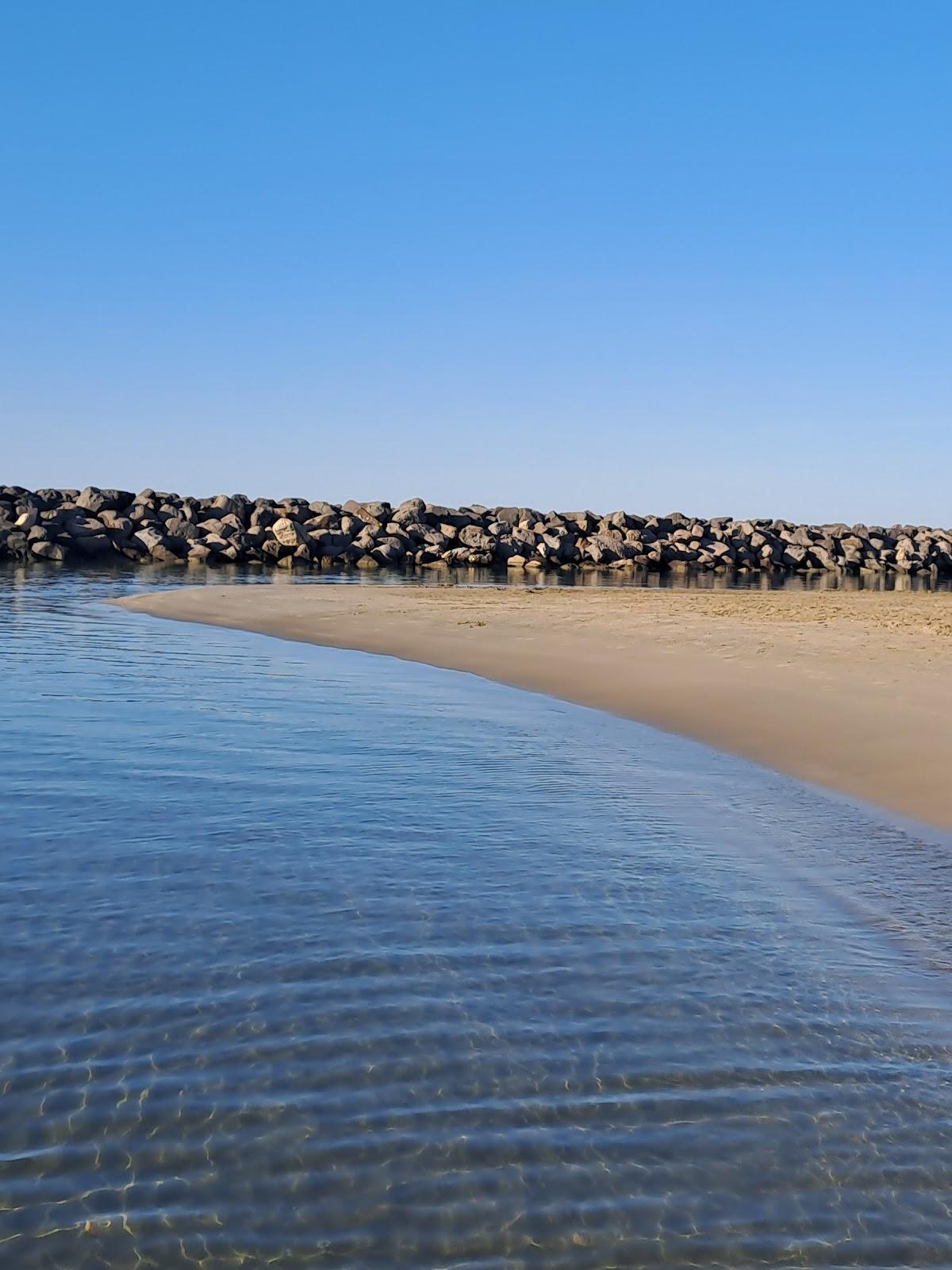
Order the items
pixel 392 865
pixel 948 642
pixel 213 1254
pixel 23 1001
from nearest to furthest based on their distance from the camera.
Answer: pixel 213 1254 → pixel 23 1001 → pixel 392 865 → pixel 948 642

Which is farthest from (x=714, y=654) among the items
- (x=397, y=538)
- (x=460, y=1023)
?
(x=397, y=538)

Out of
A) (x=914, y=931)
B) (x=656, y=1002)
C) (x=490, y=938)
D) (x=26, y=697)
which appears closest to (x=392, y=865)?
(x=490, y=938)

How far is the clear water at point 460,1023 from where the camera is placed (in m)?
3.70

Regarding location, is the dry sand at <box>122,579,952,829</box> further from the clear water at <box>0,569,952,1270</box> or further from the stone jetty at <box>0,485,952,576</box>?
the stone jetty at <box>0,485,952,576</box>

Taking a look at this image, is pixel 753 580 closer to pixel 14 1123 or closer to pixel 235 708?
pixel 235 708

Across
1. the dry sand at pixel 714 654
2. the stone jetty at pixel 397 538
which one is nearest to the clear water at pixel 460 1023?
the dry sand at pixel 714 654

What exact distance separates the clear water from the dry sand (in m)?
2.05

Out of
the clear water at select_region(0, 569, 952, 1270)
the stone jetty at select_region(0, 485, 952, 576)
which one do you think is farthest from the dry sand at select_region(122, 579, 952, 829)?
the stone jetty at select_region(0, 485, 952, 576)

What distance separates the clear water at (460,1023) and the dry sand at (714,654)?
2050 mm

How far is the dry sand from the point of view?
11.3 meters

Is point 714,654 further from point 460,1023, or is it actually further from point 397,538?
point 397,538

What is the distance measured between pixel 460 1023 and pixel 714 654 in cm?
1408

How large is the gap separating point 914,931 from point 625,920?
1.53 meters

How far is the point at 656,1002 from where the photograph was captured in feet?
17.4
